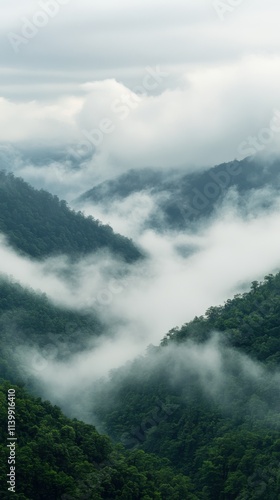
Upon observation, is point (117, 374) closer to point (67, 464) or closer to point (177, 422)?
point (177, 422)

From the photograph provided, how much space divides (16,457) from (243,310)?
1107 inches

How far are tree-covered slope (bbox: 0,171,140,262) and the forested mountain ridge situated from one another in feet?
123

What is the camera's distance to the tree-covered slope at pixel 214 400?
44.0 metres

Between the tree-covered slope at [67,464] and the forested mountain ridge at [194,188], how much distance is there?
86800mm

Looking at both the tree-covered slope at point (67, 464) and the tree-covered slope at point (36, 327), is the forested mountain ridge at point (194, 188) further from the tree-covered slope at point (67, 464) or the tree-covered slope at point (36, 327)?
the tree-covered slope at point (67, 464)

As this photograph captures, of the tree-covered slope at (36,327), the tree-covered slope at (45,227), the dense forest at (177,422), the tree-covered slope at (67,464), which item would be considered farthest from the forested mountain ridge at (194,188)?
the tree-covered slope at (67,464)

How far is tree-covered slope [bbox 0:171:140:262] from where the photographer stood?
274 ft

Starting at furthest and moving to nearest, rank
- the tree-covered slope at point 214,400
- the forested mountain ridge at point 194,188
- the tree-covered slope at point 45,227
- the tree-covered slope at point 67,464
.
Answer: the forested mountain ridge at point 194,188 < the tree-covered slope at point 45,227 < the tree-covered slope at point 214,400 < the tree-covered slope at point 67,464

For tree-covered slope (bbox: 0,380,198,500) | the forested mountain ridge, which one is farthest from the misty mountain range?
the forested mountain ridge

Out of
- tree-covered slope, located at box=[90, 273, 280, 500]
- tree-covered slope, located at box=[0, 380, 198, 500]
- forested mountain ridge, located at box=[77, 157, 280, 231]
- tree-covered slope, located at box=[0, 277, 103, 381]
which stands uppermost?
forested mountain ridge, located at box=[77, 157, 280, 231]

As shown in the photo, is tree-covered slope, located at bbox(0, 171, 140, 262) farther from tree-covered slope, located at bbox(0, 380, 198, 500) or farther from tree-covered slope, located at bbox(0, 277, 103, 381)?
tree-covered slope, located at bbox(0, 380, 198, 500)

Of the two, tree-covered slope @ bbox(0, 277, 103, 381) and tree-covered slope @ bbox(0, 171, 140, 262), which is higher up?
tree-covered slope @ bbox(0, 171, 140, 262)

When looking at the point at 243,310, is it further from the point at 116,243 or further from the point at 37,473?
the point at 116,243

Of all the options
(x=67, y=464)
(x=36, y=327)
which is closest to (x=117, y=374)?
(x=36, y=327)
